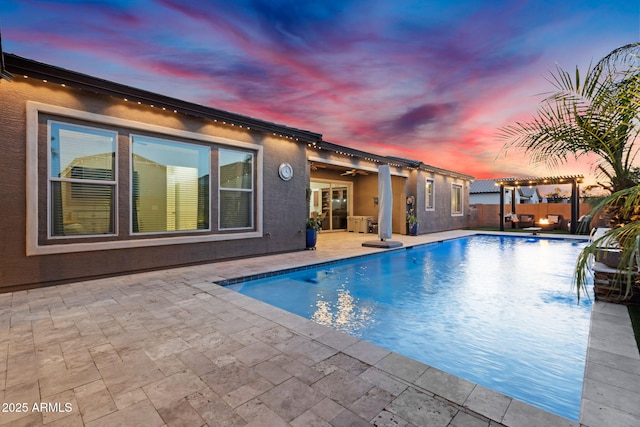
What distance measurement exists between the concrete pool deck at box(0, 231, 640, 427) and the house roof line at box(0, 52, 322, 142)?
12.0 feet

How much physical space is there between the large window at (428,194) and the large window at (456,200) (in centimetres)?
258

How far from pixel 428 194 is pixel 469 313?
11709mm

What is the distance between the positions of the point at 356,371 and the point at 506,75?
1158 cm

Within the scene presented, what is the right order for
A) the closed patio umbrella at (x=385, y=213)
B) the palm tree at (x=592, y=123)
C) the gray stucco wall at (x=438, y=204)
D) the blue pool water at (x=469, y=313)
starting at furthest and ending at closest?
the gray stucco wall at (x=438, y=204), the closed patio umbrella at (x=385, y=213), the blue pool water at (x=469, y=313), the palm tree at (x=592, y=123)

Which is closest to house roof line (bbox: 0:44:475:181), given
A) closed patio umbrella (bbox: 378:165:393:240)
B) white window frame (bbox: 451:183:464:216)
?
closed patio umbrella (bbox: 378:165:393:240)

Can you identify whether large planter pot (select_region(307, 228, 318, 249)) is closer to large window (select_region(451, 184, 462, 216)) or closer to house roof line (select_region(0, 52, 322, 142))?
house roof line (select_region(0, 52, 322, 142))

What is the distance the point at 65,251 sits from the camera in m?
4.98

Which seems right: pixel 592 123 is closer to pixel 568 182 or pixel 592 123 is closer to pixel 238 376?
pixel 238 376

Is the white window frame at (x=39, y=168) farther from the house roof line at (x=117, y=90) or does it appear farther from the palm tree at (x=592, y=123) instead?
the palm tree at (x=592, y=123)

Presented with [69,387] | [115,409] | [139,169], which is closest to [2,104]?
[139,169]

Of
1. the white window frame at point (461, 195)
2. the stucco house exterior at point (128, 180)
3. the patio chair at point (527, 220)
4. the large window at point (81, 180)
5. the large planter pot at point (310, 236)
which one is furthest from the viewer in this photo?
the patio chair at point (527, 220)

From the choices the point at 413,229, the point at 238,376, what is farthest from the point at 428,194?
the point at 238,376

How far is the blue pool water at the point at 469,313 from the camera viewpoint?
108 inches

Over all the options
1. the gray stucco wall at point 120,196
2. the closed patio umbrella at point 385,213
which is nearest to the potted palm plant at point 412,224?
the closed patio umbrella at point 385,213
